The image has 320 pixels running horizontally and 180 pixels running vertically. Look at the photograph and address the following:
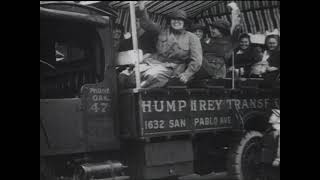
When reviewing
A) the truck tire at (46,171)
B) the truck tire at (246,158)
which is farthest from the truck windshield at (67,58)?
the truck tire at (246,158)

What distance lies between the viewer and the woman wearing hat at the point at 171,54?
15.0 ft

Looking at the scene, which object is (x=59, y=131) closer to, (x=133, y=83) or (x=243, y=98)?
(x=133, y=83)

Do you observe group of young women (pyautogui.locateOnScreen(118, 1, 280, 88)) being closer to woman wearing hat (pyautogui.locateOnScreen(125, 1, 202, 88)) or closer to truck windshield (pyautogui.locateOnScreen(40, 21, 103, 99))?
woman wearing hat (pyautogui.locateOnScreen(125, 1, 202, 88))

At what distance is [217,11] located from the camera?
5164 mm

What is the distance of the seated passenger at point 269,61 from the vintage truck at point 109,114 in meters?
0.22

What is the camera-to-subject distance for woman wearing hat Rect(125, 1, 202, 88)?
4.56 meters

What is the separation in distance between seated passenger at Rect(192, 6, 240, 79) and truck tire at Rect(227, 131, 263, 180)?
0.80 metres

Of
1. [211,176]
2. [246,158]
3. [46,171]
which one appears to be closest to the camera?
[46,171]

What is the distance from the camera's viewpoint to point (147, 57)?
15.0ft

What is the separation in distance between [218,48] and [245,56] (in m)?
0.38

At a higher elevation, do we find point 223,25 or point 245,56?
point 223,25

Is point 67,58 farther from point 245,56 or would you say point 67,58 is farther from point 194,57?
point 245,56

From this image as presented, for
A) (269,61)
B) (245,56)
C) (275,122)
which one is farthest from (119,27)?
(275,122)
